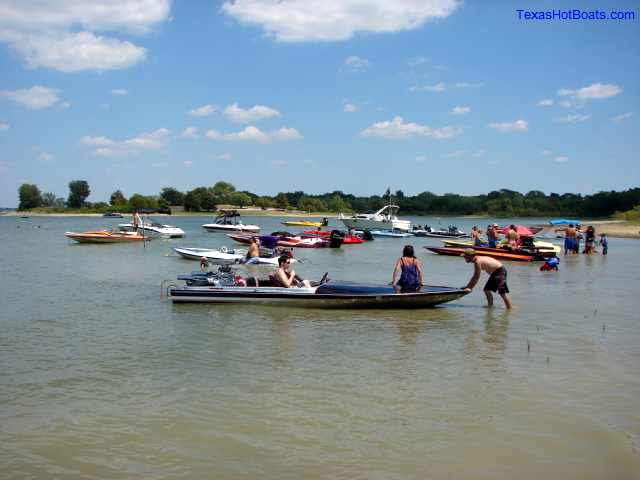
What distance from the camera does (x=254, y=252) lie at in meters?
25.4

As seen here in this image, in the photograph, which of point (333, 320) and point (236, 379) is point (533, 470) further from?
point (333, 320)

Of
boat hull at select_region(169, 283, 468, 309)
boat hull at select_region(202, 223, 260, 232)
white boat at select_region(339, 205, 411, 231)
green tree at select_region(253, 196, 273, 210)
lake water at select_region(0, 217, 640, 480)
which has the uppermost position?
green tree at select_region(253, 196, 273, 210)

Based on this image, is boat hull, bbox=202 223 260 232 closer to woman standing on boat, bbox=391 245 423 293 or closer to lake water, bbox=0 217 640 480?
lake water, bbox=0 217 640 480

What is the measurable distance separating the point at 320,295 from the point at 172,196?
183 metres

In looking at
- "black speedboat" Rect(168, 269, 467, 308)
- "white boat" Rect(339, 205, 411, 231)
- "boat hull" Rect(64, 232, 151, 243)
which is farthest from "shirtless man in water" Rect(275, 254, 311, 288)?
"white boat" Rect(339, 205, 411, 231)

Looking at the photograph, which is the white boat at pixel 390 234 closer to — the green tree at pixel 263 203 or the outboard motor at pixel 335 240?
the outboard motor at pixel 335 240

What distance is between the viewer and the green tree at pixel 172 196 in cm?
18838

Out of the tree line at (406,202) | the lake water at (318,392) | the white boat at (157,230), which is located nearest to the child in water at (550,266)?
the lake water at (318,392)

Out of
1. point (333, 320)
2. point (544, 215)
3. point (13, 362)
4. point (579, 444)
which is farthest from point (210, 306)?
point (544, 215)

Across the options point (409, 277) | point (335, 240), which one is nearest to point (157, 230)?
point (335, 240)

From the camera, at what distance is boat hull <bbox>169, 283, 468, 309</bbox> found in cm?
1547

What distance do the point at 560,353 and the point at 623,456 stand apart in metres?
4.70

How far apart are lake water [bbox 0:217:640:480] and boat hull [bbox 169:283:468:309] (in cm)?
34

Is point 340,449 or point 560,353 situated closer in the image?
point 340,449
